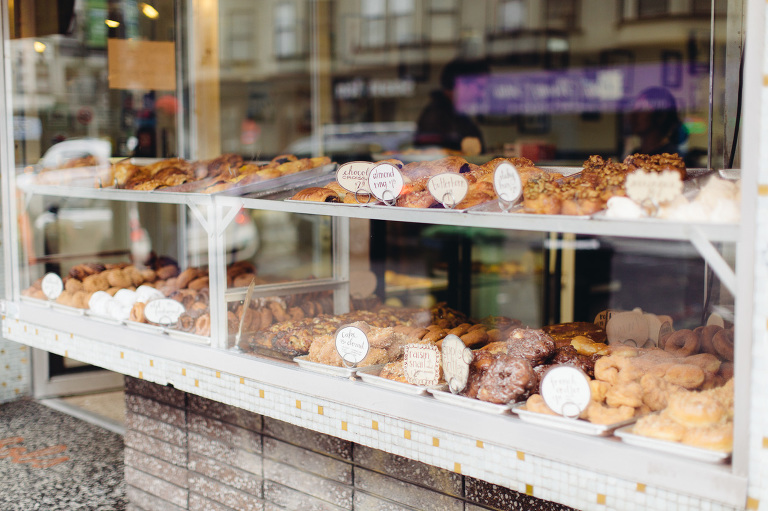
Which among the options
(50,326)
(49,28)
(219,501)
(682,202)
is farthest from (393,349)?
(49,28)

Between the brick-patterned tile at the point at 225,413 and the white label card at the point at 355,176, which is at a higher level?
the white label card at the point at 355,176

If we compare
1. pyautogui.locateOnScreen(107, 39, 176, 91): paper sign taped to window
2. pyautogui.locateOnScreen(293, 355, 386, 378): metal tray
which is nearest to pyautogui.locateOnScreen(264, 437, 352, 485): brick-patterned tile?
pyautogui.locateOnScreen(293, 355, 386, 378): metal tray

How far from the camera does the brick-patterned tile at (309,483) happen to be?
2898 millimetres

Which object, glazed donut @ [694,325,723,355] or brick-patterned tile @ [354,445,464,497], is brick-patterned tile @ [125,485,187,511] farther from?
glazed donut @ [694,325,723,355]

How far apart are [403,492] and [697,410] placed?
4.01ft

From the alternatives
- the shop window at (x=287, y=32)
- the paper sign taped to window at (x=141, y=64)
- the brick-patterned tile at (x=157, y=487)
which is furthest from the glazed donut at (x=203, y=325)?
the shop window at (x=287, y=32)

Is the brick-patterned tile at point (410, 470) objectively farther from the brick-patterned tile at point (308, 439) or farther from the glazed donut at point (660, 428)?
the glazed donut at point (660, 428)

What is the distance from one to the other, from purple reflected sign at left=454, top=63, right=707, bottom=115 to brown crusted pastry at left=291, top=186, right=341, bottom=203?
7.57m

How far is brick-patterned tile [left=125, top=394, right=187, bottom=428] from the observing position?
11.9 ft

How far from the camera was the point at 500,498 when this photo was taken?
7.92 feet

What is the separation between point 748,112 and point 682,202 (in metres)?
0.28

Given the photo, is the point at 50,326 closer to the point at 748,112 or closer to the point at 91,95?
the point at 91,95

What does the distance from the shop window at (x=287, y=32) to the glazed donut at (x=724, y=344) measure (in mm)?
14047

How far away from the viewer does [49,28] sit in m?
4.14
